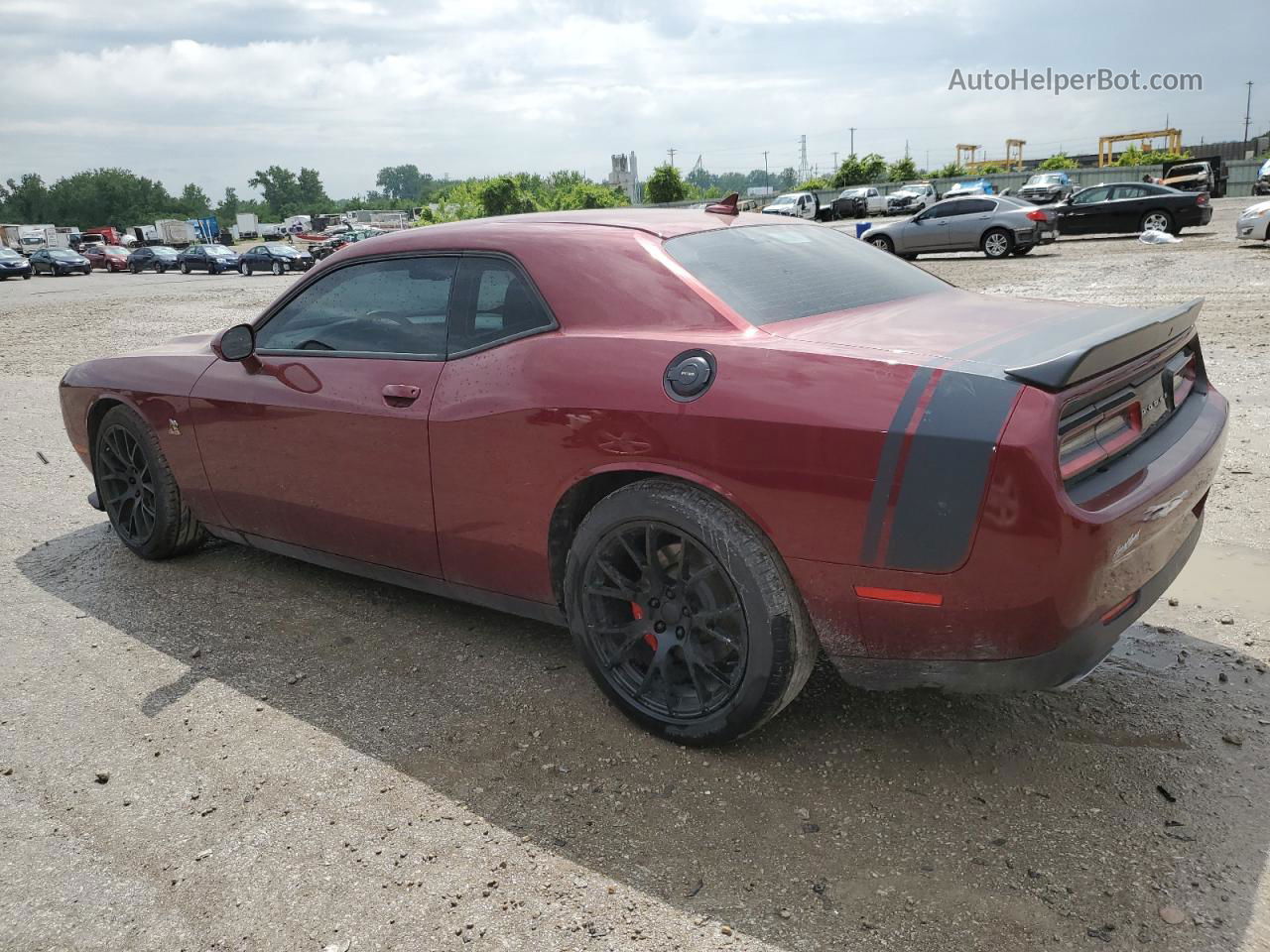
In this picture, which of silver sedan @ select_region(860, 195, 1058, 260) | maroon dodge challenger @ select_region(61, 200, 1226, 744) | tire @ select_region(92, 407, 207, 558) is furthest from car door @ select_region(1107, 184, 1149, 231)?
tire @ select_region(92, 407, 207, 558)

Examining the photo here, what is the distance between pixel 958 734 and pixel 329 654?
227 centimetres

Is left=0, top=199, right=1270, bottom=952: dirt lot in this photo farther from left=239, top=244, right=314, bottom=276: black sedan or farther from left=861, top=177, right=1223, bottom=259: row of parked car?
left=239, top=244, right=314, bottom=276: black sedan

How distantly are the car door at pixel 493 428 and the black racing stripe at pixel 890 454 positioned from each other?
3.49 feet

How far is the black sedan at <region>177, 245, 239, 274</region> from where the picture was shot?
40.6 m

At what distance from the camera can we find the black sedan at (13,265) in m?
40.0

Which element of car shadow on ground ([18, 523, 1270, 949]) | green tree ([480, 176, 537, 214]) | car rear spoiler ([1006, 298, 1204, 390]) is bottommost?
car shadow on ground ([18, 523, 1270, 949])

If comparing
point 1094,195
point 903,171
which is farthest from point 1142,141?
point 1094,195

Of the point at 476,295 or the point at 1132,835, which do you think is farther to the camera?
the point at 476,295

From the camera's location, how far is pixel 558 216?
3674 mm

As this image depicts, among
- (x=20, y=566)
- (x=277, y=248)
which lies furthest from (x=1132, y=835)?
(x=277, y=248)

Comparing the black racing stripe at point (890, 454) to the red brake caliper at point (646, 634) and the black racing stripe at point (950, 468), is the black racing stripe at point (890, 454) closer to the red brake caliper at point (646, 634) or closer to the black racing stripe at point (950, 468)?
the black racing stripe at point (950, 468)

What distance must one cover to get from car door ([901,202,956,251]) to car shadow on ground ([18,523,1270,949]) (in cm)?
1935

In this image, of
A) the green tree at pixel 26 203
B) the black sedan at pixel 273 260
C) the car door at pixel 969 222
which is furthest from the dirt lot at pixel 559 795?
the green tree at pixel 26 203

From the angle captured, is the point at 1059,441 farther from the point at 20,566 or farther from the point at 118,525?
the point at 20,566
